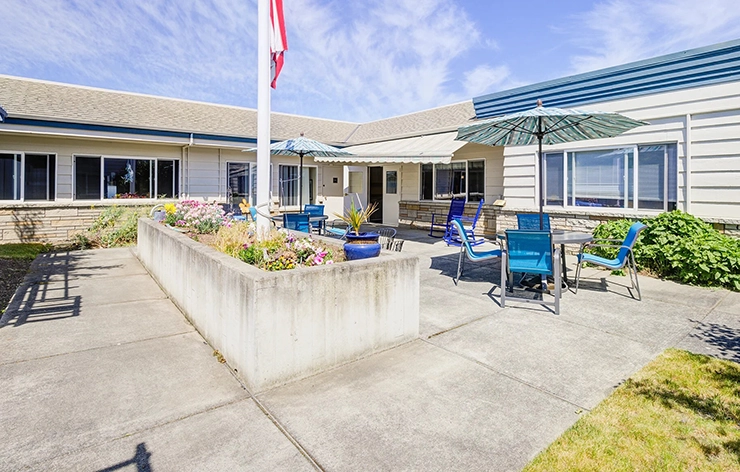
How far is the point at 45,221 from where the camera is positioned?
43.3ft

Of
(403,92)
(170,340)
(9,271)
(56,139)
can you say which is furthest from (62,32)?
(403,92)

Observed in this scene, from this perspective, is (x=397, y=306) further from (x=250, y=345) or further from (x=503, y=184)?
(x=503, y=184)

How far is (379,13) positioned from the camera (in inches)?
536

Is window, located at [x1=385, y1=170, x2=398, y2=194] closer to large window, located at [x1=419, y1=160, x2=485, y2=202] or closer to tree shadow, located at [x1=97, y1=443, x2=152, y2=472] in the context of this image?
large window, located at [x1=419, y1=160, x2=485, y2=202]

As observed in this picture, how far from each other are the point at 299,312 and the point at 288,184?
1454cm

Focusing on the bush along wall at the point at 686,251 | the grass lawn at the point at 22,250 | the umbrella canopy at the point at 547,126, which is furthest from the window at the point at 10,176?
the bush along wall at the point at 686,251

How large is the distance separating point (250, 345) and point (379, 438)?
1.51m

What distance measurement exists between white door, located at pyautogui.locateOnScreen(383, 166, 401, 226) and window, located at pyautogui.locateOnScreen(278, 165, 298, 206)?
13.5 feet

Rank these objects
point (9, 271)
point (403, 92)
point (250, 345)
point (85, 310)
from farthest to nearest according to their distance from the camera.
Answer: point (403, 92)
point (9, 271)
point (85, 310)
point (250, 345)

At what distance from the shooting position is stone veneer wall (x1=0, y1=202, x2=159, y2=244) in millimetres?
12719

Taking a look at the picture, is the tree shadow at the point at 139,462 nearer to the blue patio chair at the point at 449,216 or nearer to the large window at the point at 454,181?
the blue patio chair at the point at 449,216

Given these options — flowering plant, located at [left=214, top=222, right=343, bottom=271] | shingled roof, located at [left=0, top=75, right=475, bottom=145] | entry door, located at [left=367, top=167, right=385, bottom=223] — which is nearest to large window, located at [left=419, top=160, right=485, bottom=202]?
shingled roof, located at [left=0, top=75, right=475, bottom=145]

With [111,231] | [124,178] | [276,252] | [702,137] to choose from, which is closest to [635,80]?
[702,137]

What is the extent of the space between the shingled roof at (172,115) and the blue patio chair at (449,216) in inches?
132
